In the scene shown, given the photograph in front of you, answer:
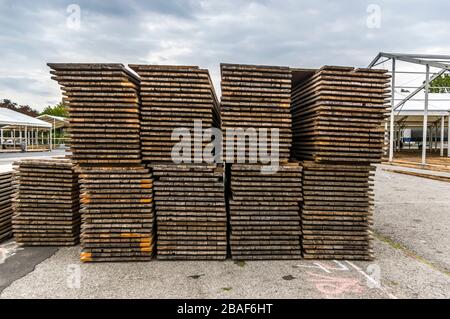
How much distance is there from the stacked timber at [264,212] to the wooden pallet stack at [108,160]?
5.28 feet

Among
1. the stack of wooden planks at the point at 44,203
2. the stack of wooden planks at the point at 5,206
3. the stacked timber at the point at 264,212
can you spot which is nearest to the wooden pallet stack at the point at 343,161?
the stacked timber at the point at 264,212

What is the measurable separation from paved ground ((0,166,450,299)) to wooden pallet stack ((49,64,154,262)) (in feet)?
1.28

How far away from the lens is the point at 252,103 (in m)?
5.14

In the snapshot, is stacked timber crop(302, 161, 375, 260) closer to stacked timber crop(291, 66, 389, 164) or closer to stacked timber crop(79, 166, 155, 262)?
stacked timber crop(291, 66, 389, 164)

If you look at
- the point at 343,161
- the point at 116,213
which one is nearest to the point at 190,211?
the point at 116,213

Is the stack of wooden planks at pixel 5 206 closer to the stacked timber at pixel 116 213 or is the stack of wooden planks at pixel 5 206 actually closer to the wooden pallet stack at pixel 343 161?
the stacked timber at pixel 116 213

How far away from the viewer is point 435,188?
12.6 metres

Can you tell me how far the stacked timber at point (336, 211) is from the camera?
511 cm

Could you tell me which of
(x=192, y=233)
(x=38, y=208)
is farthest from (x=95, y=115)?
(x=192, y=233)

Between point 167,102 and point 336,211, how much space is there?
3789 mm

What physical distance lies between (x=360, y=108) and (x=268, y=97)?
1726mm

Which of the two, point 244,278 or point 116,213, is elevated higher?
point 116,213

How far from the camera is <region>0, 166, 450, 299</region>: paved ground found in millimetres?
3916

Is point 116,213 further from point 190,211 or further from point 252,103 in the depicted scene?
point 252,103
